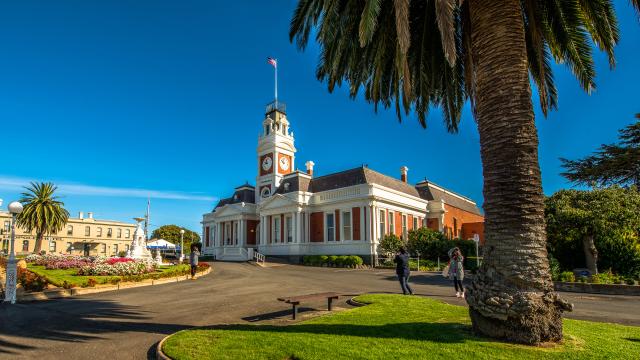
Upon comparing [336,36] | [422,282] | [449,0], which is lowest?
[422,282]

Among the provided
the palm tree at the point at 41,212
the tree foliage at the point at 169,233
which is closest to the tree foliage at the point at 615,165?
the palm tree at the point at 41,212

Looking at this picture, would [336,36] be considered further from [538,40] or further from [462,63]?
[538,40]

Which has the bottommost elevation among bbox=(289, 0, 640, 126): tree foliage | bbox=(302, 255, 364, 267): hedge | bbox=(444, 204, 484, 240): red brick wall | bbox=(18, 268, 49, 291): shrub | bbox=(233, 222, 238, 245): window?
bbox=(302, 255, 364, 267): hedge

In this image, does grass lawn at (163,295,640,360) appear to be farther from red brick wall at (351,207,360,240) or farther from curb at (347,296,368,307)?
red brick wall at (351,207,360,240)

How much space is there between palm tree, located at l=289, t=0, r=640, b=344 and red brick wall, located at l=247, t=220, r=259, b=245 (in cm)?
3570

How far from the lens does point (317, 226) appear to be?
36969mm

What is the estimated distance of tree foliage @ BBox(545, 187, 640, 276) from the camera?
18.7m

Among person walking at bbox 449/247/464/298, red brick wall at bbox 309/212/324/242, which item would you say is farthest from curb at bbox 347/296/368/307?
red brick wall at bbox 309/212/324/242

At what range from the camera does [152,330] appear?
339 inches

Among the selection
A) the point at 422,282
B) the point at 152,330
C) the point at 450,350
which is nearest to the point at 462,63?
the point at 450,350

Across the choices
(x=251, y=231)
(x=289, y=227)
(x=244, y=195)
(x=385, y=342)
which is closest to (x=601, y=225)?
(x=385, y=342)

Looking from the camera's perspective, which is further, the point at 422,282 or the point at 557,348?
the point at 422,282

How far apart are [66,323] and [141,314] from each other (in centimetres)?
170

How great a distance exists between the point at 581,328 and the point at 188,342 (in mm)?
7525
